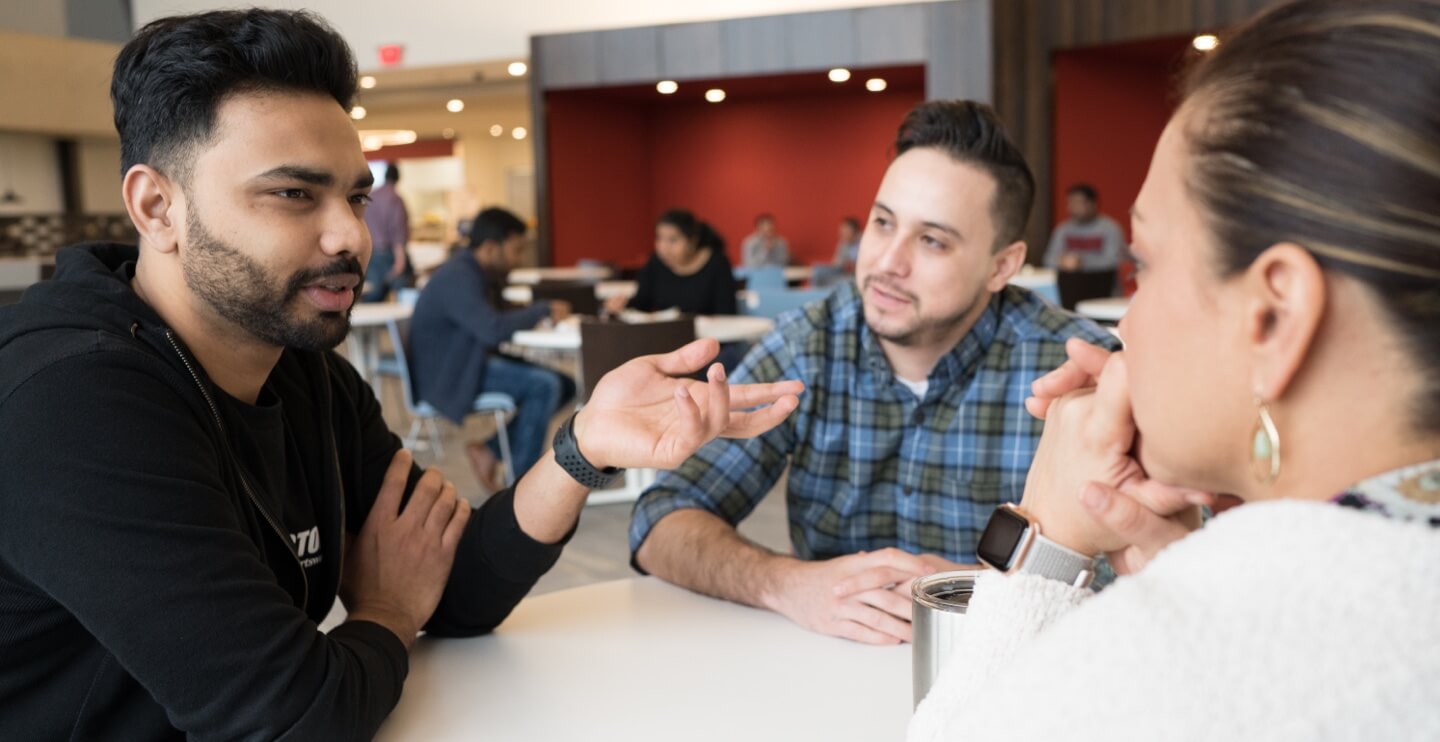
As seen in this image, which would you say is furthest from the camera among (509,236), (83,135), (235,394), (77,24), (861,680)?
(83,135)

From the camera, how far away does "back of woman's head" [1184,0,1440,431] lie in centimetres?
61

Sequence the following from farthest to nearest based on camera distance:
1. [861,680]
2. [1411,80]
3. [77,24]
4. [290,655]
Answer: [77,24] → [861,680] → [290,655] → [1411,80]

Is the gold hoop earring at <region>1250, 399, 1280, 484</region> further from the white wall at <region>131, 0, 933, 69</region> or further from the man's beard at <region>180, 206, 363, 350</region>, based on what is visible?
the white wall at <region>131, 0, 933, 69</region>

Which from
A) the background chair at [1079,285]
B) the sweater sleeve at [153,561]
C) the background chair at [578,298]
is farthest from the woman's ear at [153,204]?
the background chair at [1079,285]

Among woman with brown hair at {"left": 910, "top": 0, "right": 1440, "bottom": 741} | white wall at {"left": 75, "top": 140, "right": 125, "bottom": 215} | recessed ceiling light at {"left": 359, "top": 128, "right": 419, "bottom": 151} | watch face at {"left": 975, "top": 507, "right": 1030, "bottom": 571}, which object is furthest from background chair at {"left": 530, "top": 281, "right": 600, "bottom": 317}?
recessed ceiling light at {"left": 359, "top": 128, "right": 419, "bottom": 151}

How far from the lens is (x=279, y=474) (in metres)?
1.34

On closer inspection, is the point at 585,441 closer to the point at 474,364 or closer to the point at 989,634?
the point at 989,634

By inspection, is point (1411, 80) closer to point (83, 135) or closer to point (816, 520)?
point (816, 520)

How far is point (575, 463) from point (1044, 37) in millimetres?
9743

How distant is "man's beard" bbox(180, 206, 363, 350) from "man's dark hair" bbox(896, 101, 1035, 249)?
1.10 meters

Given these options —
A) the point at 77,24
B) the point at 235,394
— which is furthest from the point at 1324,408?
the point at 77,24

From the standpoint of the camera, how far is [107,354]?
107 cm

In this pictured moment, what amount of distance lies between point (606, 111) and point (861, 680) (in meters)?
11.8

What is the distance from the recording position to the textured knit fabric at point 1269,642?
592 millimetres
